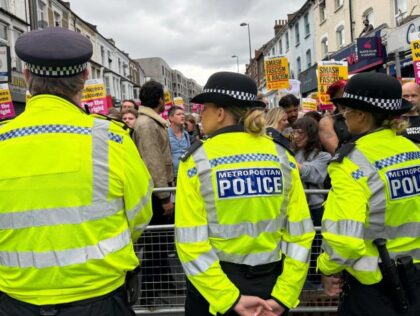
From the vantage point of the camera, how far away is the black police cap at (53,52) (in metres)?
1.76

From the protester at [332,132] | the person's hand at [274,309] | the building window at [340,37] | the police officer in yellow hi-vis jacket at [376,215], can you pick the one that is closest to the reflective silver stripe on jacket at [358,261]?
the police officer in yellow hi-vis jacket at [376,215]

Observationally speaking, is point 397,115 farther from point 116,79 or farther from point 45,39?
point 116,79

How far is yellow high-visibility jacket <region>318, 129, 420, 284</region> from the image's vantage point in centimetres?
206

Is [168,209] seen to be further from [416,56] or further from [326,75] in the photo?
[326,75]

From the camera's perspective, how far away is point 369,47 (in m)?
15.9

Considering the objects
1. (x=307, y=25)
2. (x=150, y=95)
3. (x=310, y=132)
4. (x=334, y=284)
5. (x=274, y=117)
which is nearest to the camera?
(x=334, y=284)

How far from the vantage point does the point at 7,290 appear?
182cm

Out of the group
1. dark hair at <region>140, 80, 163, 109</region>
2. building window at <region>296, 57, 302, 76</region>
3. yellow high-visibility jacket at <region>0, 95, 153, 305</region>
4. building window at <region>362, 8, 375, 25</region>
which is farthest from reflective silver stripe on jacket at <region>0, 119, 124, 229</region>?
building window at <region>296, 57, 302, 76</region>

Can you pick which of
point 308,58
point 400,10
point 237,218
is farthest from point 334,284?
point 308,58

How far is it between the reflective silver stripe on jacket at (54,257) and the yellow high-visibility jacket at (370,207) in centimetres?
114

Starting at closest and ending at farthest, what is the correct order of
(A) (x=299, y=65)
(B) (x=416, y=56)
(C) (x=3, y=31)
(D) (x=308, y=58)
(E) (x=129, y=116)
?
(E) (x=129, y=116)
(B) (x=416, y=56)
(C) (x=3, y=31)
(D) (x=308, y=58)
(A) (x=299, y=65)

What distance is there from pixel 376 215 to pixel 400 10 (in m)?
15.9

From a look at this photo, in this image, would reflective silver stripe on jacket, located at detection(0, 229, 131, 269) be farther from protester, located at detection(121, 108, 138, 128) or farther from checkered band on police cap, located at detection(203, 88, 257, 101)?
protester, located at detection(121, 108, 138, 128)

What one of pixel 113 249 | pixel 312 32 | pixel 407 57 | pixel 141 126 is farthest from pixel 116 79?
pixel 113 249
